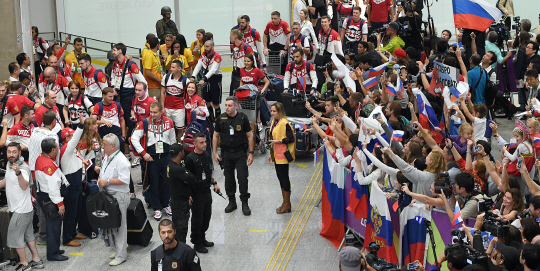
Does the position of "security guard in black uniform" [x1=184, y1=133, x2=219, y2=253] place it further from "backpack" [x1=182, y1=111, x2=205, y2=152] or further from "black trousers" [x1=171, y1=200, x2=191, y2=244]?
"backpack" [x1=182, y1=111, x2=205, y2=152]

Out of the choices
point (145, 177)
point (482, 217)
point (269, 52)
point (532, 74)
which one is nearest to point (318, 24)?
point (269, 52)

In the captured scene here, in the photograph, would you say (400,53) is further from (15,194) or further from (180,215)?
(15,194)

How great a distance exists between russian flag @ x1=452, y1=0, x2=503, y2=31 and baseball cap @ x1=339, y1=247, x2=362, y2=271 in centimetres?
666

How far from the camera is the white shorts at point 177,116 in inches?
509

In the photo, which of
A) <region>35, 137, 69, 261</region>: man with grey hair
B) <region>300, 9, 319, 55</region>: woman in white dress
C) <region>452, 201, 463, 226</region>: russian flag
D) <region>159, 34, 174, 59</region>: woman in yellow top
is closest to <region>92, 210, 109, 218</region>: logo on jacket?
<region>35, 137, 69, 261</region>: man with grey hair

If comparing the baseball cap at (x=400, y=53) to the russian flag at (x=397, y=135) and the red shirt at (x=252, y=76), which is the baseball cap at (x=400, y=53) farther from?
the russian flag at (x=397, y=135)

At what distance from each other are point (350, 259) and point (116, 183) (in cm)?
442

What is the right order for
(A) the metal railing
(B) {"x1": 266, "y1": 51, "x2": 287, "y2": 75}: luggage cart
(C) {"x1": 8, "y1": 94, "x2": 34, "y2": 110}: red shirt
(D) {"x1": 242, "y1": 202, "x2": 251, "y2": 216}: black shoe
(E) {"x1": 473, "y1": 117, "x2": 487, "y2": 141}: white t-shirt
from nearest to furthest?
(E) {"x1": 473, "y1": 117, "x2": 487, "y2": 141}: white t-shirt
(D) {"x1": 242, "y1": 202, "x2": 251, "y2": 216}: black shoe
(C) {"x1": 8, "y1": 94, "x2": 34, "y2": 110}: red shirt
(B) {"x1": 266, "y1": 51, "x2": 287, "y2": 75}: luggage cart
(A) the metal railing

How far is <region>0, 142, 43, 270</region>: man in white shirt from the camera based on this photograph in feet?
30.1

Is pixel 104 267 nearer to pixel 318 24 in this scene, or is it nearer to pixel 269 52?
pixel 269 52

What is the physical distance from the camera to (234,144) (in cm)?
1087

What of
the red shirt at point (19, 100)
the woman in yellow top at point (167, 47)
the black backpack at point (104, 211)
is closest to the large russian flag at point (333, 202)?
the black backpack at point (104, 211)

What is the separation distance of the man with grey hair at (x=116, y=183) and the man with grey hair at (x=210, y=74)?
189 inches

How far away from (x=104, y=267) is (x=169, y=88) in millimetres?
4372
